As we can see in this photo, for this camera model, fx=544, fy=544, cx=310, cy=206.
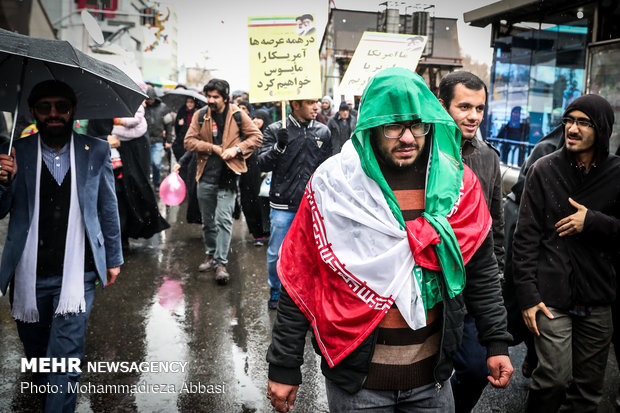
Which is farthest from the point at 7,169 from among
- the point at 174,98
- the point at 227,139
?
the point at 174,98

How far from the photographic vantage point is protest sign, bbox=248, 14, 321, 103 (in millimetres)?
5398

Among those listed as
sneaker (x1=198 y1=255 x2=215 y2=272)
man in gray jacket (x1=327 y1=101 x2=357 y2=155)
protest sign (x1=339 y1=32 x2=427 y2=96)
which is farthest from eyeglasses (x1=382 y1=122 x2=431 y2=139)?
man in gray jacket (x1=327 y1=101 x2=357 y2=155)

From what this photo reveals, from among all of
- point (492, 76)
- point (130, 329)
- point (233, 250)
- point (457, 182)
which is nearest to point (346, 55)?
point (492, 76)

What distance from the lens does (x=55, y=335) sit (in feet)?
10.1

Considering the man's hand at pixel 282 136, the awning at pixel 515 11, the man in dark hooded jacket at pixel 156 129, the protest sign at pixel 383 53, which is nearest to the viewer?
the man's hand at pixel 282 136

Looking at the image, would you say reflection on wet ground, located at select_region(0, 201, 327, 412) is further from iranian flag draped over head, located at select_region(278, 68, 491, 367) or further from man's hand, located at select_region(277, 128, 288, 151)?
iranian flag draped over head, located at select_region(278, 68, 491, 367)

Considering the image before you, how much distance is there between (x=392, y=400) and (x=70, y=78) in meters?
2.96

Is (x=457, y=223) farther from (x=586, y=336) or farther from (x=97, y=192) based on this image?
(x=97, y=192)

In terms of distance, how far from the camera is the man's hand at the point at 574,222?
9.93 feet

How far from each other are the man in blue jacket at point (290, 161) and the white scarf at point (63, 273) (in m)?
2.34

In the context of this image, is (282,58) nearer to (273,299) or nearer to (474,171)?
(273,299)

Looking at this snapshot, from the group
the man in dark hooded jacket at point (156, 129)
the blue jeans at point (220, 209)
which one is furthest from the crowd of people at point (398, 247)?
the man in dark hooded jacket at point (156, 129)

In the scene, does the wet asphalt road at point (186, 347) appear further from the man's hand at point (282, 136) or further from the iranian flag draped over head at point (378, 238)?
the iranian flag draped over head at point (378, 238)

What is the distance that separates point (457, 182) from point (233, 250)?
5.99m
